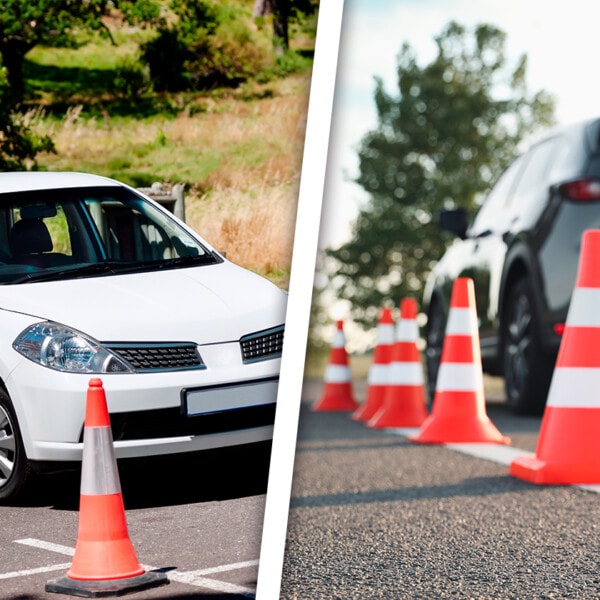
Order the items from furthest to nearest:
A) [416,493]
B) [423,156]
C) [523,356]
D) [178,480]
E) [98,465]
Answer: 1. [423,156]
2. [523,356]
3. [416,493]
4. [178,480]
5. [98,465]

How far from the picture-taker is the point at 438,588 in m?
3.60

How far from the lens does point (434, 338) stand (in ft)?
31.5

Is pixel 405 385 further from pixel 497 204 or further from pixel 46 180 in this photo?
pixel 46 180

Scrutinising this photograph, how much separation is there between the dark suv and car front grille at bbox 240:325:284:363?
3812mm

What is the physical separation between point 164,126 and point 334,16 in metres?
0.56

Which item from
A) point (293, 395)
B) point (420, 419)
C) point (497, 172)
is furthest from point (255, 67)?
point (497, 172)

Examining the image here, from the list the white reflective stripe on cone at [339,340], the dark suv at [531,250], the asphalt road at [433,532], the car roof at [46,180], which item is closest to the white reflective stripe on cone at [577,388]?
the asphalt road at [433,532]

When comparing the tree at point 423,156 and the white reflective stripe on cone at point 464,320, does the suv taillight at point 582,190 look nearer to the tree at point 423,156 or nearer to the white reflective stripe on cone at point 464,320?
the white reflective stripe on cone at point 464,320

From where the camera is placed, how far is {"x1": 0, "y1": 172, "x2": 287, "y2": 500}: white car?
3346 mm

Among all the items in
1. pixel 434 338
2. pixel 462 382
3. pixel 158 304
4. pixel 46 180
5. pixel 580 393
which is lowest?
pixel 434 338

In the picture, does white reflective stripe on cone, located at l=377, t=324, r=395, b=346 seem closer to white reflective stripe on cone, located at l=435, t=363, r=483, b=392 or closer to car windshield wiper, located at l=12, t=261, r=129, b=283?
white reflective stripe on cone, located at l=435, t=363, r=483, b=392

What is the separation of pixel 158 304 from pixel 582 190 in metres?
4.11

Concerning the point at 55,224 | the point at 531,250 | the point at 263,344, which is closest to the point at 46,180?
the point at 55,224

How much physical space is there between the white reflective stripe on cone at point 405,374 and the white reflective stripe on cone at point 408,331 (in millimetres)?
165
